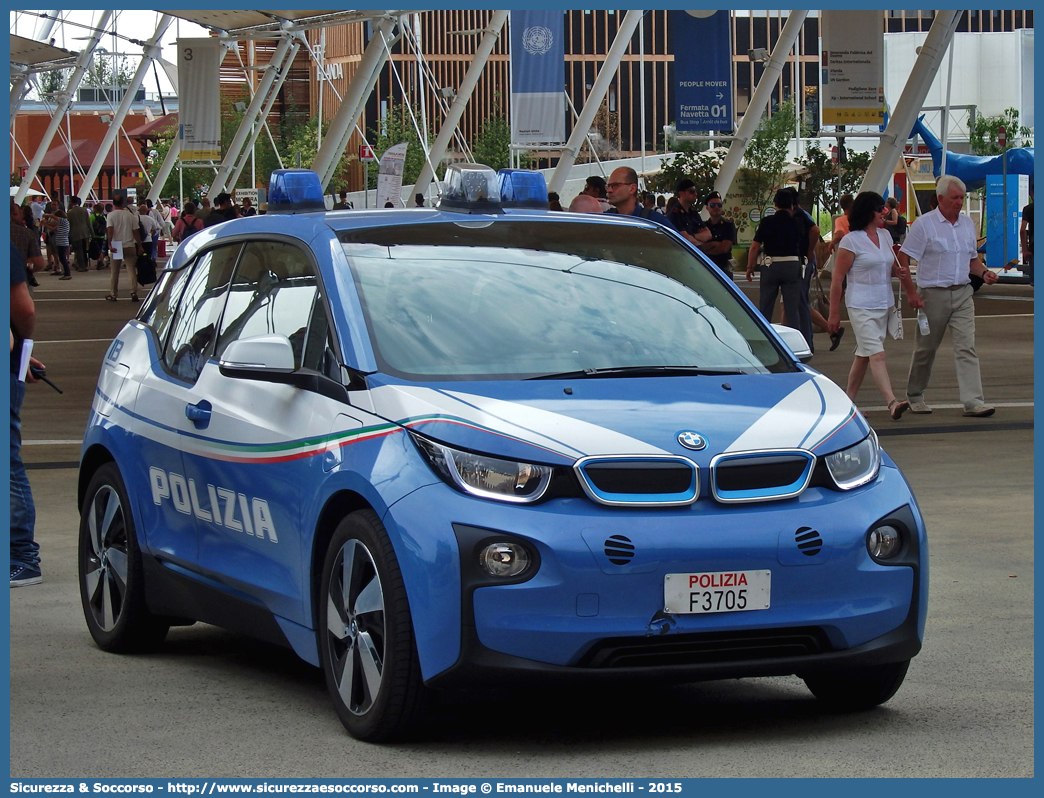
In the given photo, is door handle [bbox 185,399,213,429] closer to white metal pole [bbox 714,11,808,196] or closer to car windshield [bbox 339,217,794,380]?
car windshield [bbox 339,217,794,380]

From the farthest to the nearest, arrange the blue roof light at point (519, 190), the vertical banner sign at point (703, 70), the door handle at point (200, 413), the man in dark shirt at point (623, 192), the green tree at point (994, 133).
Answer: the green tree at point (994, 133) → the vertical banner sign at point (703, 70) → the man in dark shirt at point (623, 192) → the blue roof light at point (519, 190) → the door handle at point (200, 413)

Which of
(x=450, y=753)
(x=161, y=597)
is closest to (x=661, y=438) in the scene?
(x=450, y=753)

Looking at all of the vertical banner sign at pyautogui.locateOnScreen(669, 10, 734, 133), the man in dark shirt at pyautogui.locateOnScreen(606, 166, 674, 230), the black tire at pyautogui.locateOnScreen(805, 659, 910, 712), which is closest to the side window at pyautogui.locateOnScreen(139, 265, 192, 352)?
the black tire at pyautogui.locateOnScreen(805, 659, 910, 712)

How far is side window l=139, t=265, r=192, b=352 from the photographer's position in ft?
23.1

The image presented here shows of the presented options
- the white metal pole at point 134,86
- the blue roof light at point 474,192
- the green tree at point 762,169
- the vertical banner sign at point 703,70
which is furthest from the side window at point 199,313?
the white metal pole at point 134,86

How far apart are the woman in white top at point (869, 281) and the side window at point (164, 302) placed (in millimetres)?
7422

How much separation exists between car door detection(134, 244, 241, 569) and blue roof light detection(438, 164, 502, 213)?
0.83 m

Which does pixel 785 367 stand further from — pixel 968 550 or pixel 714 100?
pixel 714 100

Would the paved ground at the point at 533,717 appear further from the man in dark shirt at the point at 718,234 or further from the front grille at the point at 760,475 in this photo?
the man in dark shirt at the point at 718,234

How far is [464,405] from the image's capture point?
16.9 ft

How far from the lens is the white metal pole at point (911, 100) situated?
25125 mm

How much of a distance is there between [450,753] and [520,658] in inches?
15.9

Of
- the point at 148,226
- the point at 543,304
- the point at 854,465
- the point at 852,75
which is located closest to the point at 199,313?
the point at 543,304

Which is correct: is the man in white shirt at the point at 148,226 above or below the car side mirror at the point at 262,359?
above
